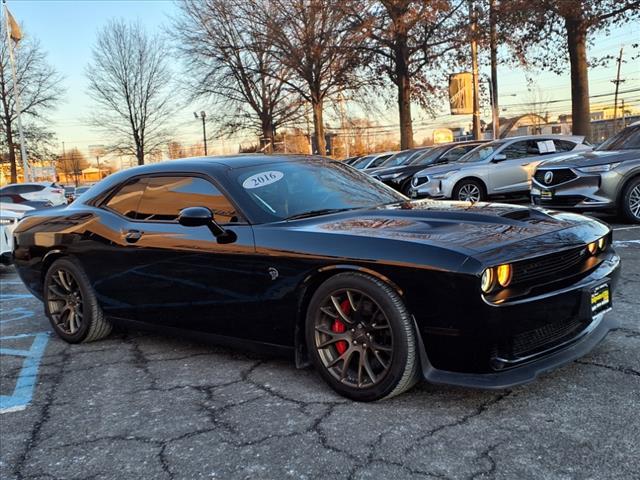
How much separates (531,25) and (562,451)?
1874 centimetres

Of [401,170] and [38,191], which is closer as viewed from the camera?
[401,170]

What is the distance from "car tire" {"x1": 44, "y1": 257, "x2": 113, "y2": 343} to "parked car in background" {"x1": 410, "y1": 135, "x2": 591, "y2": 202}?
8.92 m

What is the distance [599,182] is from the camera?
325 inches

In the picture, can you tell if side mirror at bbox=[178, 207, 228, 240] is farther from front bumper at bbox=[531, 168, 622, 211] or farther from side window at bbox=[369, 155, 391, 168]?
side window at bbox=[369, 155, 391, 168]

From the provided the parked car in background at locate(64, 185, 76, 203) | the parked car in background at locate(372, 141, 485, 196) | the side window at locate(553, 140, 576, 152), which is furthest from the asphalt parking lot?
the parked car in background at locate(372, 141, 485, 196)

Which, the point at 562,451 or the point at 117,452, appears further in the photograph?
the point at 117,452

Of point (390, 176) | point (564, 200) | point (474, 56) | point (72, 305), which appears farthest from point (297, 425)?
point (474, 56)

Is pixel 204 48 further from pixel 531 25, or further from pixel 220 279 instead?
pixel 220 279

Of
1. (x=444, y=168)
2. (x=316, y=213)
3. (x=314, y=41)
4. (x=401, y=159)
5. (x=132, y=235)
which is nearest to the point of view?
(x=316, y=213)

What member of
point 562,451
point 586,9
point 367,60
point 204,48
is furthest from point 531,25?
point 562,451

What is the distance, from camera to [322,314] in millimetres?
3088

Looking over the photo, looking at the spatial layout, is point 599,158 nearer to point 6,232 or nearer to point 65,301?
point 65,301

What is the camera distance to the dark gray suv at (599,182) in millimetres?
8211

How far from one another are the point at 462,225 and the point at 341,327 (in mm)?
834
